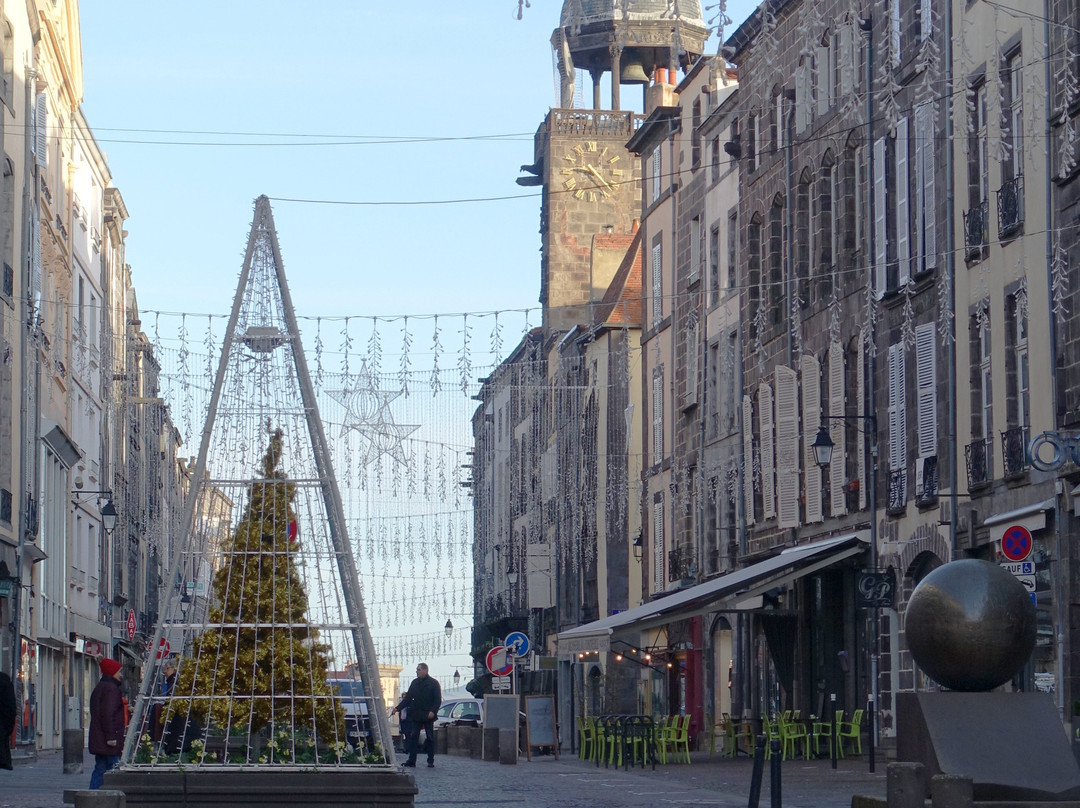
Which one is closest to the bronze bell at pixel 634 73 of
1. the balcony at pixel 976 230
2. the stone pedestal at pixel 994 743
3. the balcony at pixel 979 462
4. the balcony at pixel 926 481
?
the balcony at pixel 926 481

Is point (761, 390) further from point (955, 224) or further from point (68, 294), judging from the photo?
point (68, 294)

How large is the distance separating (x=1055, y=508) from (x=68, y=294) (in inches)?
1128

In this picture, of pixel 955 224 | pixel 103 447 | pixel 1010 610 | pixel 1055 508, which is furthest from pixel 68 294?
pixel 1010 610

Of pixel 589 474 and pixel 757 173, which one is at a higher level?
pixel 757 173

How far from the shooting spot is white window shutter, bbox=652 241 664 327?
48562 mm

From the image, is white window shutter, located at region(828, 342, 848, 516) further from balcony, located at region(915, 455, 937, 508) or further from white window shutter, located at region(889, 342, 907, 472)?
balcony, located at region(915, 455, 937, 508)

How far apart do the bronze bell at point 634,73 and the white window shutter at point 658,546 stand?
2056 cm

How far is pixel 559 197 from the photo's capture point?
6694 centimetres

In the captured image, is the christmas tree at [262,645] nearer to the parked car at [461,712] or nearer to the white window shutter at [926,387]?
the white window shutter at [926,387]

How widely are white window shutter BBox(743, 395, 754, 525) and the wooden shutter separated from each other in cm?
267

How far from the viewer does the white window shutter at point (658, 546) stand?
4862cm

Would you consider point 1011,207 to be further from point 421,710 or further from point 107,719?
point 107,719

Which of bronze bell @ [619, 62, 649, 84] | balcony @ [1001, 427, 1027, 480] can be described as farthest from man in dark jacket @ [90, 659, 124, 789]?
bronze bell @ [619, 62, 649, 84]

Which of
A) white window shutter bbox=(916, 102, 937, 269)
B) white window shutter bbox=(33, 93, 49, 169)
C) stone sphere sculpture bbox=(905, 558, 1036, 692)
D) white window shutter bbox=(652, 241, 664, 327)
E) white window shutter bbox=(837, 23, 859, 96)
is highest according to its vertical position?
white window shutter bbox=(33, 93, 49, 169)
